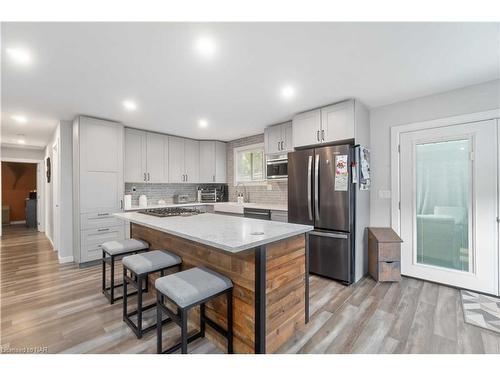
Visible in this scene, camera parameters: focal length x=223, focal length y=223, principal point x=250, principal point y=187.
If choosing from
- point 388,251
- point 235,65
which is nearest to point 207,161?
point 235,65

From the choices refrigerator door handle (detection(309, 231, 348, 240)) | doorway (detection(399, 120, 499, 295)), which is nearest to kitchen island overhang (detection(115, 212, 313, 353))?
refrigerator door handle (detection(309, 231, 348, 240))

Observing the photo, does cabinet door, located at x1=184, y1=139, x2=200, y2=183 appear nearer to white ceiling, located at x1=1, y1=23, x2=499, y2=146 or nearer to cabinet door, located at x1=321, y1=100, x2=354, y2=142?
white ceiling, located at x1=1, y1=23, x2=499, y2=146

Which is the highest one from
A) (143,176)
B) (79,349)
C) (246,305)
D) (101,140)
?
(101,140)

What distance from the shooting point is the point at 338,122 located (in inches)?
122

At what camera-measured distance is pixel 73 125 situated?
12.7 feet

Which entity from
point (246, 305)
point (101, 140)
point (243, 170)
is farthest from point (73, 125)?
point (246, 305)

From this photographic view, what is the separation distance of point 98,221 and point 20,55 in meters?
2.58

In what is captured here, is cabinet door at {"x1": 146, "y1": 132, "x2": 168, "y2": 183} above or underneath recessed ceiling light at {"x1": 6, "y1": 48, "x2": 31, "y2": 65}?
underneath

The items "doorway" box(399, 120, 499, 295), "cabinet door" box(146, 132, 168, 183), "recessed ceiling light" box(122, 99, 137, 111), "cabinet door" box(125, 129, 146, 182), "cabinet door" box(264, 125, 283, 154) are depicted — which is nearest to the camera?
"doorway" box(399, 120, 499, 295)

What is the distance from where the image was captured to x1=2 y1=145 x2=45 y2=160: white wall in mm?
5812

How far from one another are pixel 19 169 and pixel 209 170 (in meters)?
8.00

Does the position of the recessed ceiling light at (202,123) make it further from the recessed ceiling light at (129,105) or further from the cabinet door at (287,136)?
the cabinet door at (287,136)

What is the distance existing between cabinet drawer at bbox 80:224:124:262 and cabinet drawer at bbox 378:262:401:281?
4.24 metres
